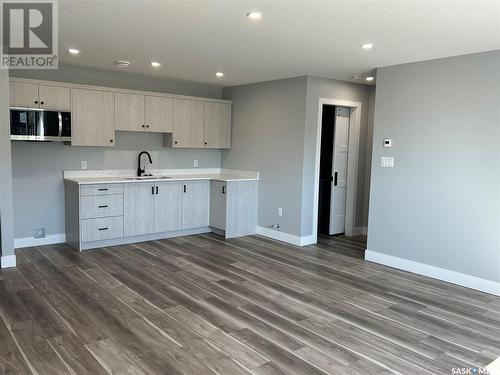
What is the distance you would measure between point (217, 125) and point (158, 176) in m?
1.34

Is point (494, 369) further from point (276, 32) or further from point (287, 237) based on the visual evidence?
point (287, 237)

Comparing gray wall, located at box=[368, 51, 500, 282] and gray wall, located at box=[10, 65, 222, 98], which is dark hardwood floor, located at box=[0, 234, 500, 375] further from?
gray wall, located at box=[10, 65, 222, 98]

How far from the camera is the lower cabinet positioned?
626 cm

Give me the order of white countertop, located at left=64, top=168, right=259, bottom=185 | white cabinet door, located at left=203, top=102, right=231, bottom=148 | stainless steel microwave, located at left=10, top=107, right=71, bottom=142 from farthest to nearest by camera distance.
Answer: white cabinet door, located at left=203, top=102, right=231, bottom=148, white countertop, located at left=64, top=168, right=259, bottom=185, stainless steel microwave, located at left=10, top=107, right=71, bottom=142

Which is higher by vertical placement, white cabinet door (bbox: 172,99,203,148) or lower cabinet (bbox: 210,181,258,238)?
white cabinet door (bbox: 172,99,203,148)

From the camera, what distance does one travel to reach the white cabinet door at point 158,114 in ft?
20.0

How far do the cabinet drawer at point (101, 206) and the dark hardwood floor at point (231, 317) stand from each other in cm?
53

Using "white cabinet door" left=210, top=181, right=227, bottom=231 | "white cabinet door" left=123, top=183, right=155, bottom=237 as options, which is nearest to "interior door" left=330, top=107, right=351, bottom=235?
"white cabinet door" left=210, top=181, right=227, bottom=231

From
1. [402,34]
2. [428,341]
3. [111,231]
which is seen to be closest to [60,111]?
[111,231]

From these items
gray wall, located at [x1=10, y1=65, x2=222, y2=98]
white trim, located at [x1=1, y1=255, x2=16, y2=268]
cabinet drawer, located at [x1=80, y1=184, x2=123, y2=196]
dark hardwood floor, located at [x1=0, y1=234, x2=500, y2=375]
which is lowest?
dark hardwood floor, located at [x1=0, y1=234, x2=500, y2=375]

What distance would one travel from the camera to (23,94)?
16.4 ft

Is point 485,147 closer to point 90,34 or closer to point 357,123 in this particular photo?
point 357,123

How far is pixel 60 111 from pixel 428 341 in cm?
492

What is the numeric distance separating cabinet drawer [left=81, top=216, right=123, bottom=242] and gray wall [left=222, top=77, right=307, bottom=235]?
224cm
